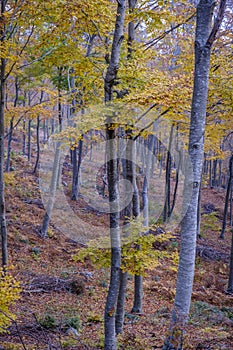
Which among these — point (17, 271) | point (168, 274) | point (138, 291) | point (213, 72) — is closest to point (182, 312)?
point (138, 291)

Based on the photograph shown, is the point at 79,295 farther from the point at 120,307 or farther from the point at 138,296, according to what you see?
the point at 120,307

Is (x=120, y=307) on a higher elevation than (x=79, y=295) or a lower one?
higher

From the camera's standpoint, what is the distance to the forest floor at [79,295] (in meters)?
6.04

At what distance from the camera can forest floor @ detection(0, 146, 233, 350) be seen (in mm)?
6039

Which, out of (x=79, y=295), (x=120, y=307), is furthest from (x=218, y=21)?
(x=79, y=295)

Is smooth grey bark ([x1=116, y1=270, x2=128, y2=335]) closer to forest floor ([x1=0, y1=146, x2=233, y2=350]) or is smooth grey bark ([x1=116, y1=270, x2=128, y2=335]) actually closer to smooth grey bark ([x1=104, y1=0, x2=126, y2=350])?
forest floor ([x1=0, y1=146, x2=233, y2=350])

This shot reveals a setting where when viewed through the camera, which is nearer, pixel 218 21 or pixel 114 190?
pixel 218 21

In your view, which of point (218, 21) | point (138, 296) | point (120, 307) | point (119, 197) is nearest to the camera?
point (218, 21)

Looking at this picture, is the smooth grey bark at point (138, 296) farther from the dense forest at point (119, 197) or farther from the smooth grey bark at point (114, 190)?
the smooth grey bark at point (114, 190)

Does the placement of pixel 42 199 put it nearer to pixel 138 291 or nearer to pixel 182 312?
pixel 138 291

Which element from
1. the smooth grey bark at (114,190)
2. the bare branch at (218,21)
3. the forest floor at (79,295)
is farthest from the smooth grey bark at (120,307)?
the bare branch at (218,21)

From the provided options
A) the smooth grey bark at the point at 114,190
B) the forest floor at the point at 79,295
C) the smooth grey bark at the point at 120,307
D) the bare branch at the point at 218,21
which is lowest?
the forest floor at the point at 79,295

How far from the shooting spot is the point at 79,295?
9.50m

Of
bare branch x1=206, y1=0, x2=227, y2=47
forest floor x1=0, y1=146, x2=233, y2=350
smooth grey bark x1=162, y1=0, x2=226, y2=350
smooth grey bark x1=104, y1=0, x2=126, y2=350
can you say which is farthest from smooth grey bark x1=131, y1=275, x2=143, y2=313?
bare branch x1=206, y1=0, x2=227, y2=47
